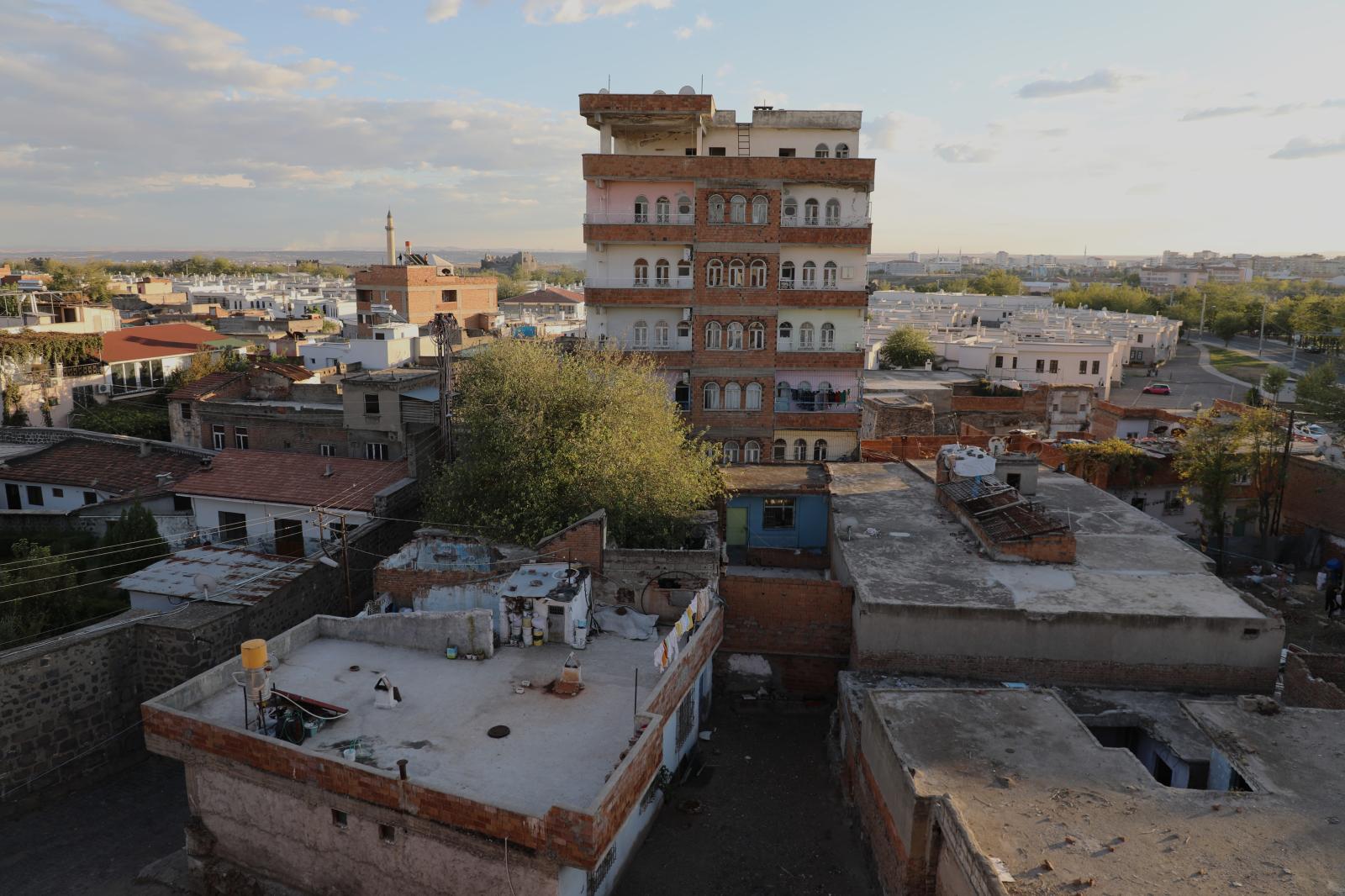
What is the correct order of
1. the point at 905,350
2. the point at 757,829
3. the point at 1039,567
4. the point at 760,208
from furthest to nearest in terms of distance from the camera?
1. the point at 905,350
2. the point at 760,208
3. the point at 1039,567
4. the point at 757,829

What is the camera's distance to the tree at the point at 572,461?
1900cm

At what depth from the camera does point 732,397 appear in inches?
1190

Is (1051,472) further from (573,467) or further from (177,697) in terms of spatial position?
(177,697)

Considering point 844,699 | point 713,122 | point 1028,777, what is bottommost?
point 844,699

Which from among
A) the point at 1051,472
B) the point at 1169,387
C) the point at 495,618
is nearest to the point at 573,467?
the point at 495,618

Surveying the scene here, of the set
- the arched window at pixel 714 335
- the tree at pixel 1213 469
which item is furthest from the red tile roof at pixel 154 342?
the tree at pixel 1213 469

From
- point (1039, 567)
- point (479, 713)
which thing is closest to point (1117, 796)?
point (1039, 567)

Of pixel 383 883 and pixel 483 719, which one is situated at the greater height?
pixel 483 719

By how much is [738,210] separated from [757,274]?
224cm

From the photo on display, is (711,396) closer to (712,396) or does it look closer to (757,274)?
(712,396)

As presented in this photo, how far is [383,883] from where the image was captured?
11773 millimetres

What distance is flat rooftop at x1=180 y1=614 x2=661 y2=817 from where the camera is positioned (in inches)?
457

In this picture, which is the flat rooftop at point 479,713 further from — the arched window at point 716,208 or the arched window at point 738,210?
the arched window at point 738,210

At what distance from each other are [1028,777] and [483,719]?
7.91m
